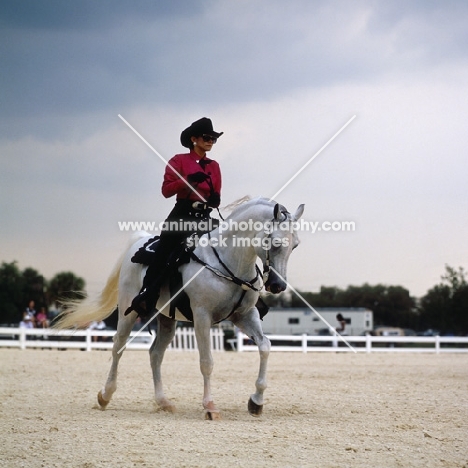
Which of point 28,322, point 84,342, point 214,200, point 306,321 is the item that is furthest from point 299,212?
point 306,321

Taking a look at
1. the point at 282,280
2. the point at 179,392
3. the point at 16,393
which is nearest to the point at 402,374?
the point at 179,392

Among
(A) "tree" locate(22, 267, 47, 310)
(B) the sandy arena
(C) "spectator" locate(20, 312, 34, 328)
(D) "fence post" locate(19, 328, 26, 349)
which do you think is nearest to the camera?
(B) the sandy arena

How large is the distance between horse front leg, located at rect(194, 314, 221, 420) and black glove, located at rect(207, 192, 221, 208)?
1.37 metres

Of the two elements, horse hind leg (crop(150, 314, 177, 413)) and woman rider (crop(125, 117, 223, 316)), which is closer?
woman rider (crop(125, 117, 223, 316))

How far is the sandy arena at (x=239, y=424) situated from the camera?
6.26m

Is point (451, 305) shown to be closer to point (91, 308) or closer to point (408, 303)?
point (408, 303)

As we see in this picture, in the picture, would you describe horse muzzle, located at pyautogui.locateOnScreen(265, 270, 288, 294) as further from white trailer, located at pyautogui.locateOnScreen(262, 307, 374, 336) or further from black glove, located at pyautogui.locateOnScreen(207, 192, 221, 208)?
white trailer, located at pyautogui.locateOnScreen(262, 307, 374, 336)

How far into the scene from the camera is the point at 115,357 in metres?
9.95

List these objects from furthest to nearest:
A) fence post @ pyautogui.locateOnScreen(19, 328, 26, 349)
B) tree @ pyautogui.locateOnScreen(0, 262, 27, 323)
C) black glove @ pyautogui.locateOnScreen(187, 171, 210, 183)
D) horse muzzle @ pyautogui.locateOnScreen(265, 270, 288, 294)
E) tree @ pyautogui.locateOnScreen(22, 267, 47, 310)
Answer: tree @ pyautogui.locateOnScreen(22, 267, 47, 310) → tree @ pyautogui.locateOnScreen(0, 262, 27, 323) → fence post @ pyautogui.locateOnScreen(19, 328, 26, 349) → black glove @ pyautogui.locateOnScreen(187, 171, 210, 183) → horse muzzle @ pyautogui.locateOnScreen(265, 270, 288, 294)

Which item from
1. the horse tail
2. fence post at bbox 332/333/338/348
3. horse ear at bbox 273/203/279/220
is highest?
horse ear at bbox 273/203/279/220

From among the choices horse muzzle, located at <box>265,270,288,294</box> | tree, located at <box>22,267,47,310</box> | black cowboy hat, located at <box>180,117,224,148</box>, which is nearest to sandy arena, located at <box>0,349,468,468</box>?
horse muzzle, located at <box>265,270,288,294</box>

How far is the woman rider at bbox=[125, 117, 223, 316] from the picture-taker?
29.6 ft

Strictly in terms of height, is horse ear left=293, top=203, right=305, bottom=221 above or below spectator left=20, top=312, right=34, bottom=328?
above

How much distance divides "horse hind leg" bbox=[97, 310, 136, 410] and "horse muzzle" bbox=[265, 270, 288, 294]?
245cm
